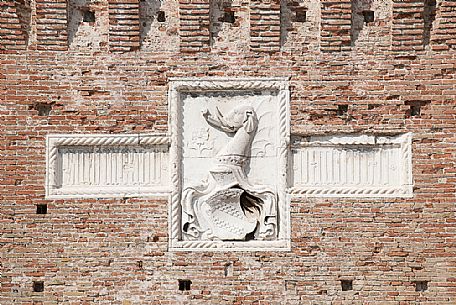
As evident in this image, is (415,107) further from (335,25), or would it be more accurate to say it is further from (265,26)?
(265,26)

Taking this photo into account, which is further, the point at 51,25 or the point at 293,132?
the point at 51,25

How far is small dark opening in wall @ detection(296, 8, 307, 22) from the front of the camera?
28.9ft

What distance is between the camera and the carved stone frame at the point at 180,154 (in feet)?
28.0

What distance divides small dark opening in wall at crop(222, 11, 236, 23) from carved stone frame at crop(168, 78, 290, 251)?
2.21ft

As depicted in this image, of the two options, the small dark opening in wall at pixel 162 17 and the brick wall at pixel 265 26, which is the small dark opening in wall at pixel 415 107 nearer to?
the brick wall at pixel 265 26

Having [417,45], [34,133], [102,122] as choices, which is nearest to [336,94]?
[417,45]

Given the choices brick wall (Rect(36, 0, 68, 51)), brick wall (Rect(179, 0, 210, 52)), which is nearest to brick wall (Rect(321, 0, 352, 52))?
brick wall (Rect(179, 0, 210, 52))

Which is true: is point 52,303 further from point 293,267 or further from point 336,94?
point 336,94

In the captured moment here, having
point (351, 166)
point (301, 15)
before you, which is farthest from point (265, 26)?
point (351, 166)

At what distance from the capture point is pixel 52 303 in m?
8.52

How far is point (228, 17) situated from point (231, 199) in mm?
1971

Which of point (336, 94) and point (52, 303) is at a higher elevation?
point (336, 94)

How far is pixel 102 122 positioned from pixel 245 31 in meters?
1.81

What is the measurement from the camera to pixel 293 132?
8.62 metres
